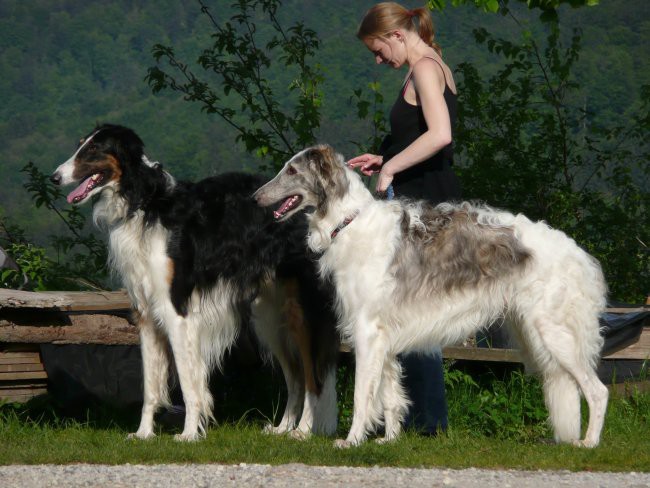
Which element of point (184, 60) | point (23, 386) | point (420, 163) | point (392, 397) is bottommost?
point (23, 386)

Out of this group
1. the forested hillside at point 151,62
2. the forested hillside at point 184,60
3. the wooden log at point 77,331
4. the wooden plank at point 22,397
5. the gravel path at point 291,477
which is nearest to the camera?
the gravel path at point 291,477

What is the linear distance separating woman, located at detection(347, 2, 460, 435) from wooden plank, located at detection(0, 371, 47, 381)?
3069mm

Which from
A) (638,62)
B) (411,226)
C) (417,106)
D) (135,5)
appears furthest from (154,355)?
(135,5)

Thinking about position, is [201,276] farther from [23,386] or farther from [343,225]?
[23,386]

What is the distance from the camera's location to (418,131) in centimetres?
649

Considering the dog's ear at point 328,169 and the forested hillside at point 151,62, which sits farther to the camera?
the forested hillside at point 151,62

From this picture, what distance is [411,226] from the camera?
623 centimetres

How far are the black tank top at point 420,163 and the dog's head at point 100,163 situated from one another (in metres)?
1.79

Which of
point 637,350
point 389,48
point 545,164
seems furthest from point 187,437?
point 545,164

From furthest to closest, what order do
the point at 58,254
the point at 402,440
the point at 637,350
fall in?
the point at 58,254 → the point at 637,350 → the point at 402,440

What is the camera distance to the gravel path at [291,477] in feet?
16.1

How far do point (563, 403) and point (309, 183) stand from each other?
2180 millimetres

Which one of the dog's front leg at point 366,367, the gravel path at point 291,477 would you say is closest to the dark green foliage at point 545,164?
the dog's front leg at point 366,367

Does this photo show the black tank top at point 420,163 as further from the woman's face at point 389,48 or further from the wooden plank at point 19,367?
the wooden plank at point 19,367
